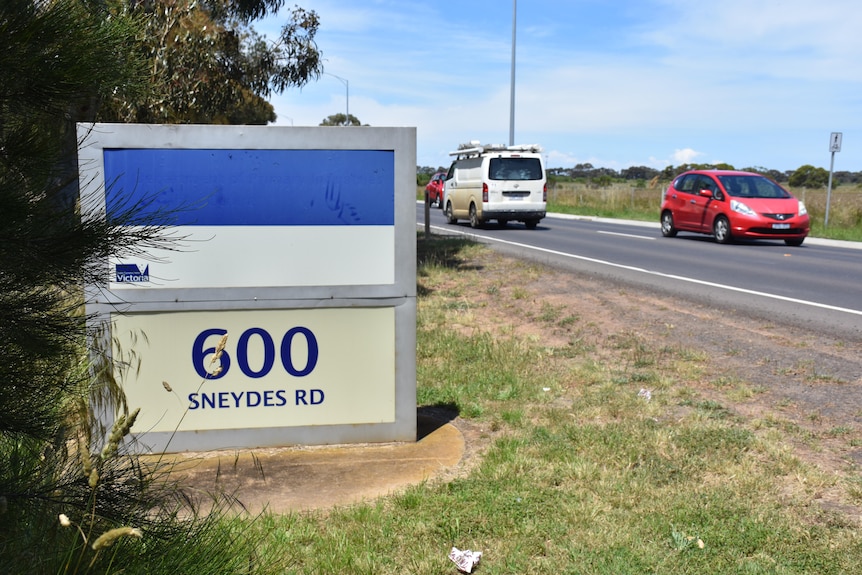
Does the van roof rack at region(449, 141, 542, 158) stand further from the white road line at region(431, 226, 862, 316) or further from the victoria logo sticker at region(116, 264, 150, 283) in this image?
the victoria logo sticker at region(116, 264, 150, 283)

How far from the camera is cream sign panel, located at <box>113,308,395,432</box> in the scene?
14.6 feet

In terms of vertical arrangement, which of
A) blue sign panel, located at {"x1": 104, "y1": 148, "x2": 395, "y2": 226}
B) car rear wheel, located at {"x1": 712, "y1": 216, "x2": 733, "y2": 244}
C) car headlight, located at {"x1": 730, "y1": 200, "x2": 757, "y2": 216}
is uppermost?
blue sign panel, located at {"x1": 104, "y1": 148, "x2": 395, "y2": 226}

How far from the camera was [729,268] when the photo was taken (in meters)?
13.6

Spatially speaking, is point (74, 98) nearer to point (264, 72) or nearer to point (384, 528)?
point (384, 528)

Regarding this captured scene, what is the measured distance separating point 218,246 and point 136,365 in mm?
798

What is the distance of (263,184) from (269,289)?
1.92ft

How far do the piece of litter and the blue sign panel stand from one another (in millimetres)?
2019

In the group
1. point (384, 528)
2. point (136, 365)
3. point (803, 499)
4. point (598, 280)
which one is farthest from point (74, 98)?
point (598, 280)

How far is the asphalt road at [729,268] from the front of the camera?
9.46 metres

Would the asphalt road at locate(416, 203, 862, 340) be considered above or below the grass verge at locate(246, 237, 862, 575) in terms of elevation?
above

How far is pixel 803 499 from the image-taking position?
12.1 feet

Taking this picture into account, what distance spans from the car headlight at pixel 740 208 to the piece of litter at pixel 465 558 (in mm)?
16593

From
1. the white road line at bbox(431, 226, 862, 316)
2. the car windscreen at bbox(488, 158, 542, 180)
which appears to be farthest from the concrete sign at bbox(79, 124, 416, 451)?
the car windscreen at bbox(488, 158, 542, 180)

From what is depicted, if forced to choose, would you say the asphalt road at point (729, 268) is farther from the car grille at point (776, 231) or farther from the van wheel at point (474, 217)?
the van wheel at point (474, 217)
